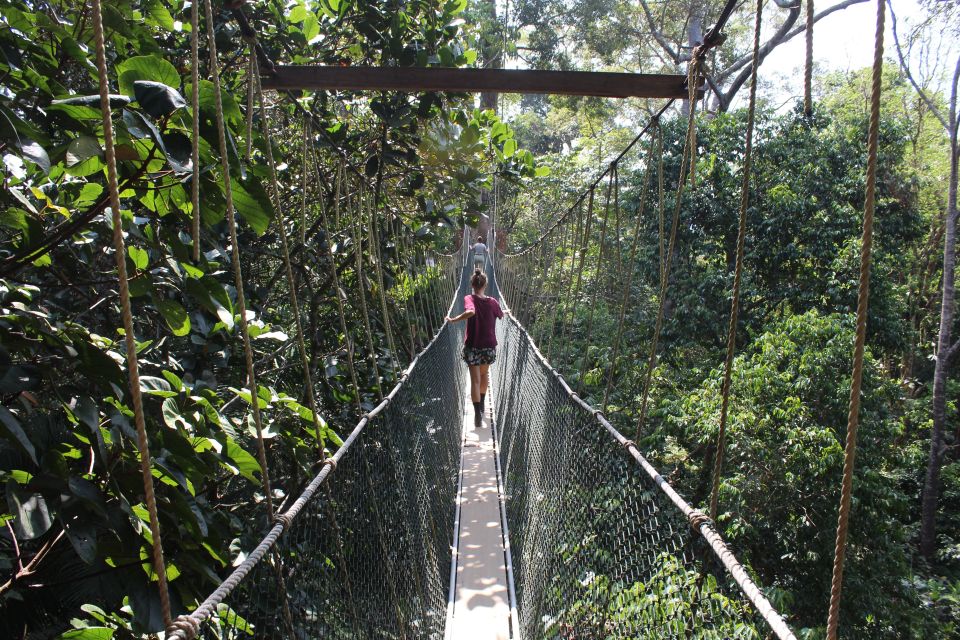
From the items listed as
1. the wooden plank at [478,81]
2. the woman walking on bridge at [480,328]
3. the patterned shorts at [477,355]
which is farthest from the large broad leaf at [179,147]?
the patterned shorts at [477,355]

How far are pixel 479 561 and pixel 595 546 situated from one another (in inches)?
34.7

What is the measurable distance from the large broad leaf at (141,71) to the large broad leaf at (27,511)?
390mm

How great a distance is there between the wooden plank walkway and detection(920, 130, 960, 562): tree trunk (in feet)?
21.9

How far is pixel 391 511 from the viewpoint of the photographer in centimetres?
175

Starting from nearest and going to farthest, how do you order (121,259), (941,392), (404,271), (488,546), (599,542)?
(121,259), (599,542), (488,546), (404,271), (941,392)

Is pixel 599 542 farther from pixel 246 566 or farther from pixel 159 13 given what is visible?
pixel 159 13

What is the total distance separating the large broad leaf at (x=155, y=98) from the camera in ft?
1.97

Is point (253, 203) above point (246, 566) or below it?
above

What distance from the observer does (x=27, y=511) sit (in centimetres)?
61

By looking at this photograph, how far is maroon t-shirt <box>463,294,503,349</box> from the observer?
12.6 ft

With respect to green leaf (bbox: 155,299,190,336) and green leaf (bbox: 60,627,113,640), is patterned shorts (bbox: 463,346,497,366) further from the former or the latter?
green leaf (bbox: 60,627,113,640)

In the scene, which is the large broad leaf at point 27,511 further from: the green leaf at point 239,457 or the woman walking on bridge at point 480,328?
the woman walking on bridge at point 480,328

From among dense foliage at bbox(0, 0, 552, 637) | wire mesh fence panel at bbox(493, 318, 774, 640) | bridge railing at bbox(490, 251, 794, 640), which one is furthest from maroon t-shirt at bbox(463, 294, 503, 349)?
dense foliage at bbox(0, 0, 552, 637)

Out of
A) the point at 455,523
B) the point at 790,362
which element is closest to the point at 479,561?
the point at 455,523
